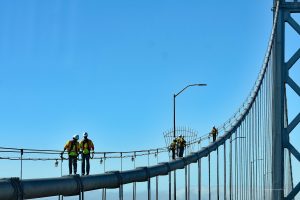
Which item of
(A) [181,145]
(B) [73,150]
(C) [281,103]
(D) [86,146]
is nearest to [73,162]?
(B) [73,150]

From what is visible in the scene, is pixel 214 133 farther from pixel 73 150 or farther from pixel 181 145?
pixel 73 150

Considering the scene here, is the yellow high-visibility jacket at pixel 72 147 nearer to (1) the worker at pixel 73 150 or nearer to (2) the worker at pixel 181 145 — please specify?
(1) the worker at pixel 73 150

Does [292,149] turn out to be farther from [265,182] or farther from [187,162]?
A: [187,162]

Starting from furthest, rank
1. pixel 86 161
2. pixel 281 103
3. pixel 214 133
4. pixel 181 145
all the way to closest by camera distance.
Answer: pixel 281 103, pixel 214 133, pixel 181 145, pixel 86 161

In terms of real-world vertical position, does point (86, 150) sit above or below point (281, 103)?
below

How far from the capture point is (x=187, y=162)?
29281 millimetres

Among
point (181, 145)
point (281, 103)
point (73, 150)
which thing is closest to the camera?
point (73, 150)

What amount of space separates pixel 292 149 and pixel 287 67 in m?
4.32

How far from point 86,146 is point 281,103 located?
25669mm

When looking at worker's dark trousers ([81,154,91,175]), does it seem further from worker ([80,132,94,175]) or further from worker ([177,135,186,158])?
worker ([177,135,186,158])

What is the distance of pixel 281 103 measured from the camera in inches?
1786

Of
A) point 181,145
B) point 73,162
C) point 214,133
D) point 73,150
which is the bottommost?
→ point 73,162

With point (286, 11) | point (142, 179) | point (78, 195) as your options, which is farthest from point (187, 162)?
point (286, 11)

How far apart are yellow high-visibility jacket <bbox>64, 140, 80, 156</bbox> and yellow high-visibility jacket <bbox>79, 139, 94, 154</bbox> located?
0.52 meters
